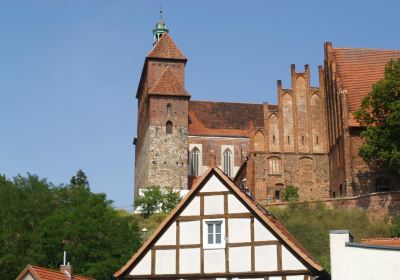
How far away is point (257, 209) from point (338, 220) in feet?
87.1

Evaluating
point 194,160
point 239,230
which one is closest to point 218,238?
point 239,230

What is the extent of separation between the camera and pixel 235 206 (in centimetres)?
2575

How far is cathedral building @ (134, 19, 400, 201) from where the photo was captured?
5884 centimetres

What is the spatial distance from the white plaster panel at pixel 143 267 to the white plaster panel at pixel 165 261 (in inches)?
11.1

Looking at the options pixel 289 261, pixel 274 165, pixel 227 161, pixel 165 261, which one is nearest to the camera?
pixel 289 261

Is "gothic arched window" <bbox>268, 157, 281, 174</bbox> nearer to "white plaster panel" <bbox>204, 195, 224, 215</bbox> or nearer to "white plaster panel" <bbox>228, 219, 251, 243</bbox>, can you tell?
"white plaster panel" <bbox>204, 195, 224, 215</bbox>

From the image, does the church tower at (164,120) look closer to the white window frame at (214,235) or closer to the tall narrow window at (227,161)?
the tall narrow window at (227,161)

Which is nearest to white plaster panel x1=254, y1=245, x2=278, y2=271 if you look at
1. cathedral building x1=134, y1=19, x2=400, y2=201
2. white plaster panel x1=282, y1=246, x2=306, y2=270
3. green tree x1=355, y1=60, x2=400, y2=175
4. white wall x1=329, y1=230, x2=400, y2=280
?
white plaster panel x1=282, y1=246, x2=306, y2=270

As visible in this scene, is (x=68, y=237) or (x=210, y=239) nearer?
(x=210, y=239)

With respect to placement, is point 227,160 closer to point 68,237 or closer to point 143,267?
point 68,237

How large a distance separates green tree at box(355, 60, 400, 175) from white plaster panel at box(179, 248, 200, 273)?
2757 centimetres

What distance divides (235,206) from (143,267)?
3.48 m

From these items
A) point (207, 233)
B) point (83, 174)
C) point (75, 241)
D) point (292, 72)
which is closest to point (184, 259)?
point (207, 233)

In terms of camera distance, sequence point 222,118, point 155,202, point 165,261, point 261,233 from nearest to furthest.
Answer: point 261,233 < point 165,261 < point 155,202 < point 222,118
